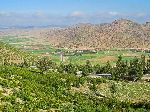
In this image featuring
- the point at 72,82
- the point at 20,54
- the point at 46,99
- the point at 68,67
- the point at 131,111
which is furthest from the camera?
the point at 20,54

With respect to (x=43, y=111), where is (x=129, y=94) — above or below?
below

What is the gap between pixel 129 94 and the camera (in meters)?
82.0

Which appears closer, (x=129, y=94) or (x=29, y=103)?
(x=29, y=103)

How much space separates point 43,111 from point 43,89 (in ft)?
42.1

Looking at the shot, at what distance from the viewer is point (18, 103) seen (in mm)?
39469

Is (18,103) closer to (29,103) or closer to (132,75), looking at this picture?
(29,103)

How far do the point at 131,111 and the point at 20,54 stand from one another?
149 m

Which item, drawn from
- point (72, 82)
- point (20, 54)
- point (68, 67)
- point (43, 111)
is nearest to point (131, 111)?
point (43, 111)

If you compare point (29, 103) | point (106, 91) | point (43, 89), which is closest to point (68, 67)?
point (106, 91)

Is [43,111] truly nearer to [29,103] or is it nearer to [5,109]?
[29,103]

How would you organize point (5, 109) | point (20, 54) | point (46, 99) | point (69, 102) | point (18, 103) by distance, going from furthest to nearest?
1. point (20, 54)
2. point (69, 102)
3. point (46, 99)
4. point (18, 103)
5. point (5, 109)

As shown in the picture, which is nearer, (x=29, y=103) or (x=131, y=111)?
(x=29, y=103)

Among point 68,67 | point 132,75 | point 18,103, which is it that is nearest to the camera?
point 18,103

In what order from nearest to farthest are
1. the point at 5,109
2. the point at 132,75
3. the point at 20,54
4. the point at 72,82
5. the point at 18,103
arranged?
1. the point at 5,109
2. the point at 18,103
3. the point at 72,82
4. the point at 132,75
5. the point at 20,54
